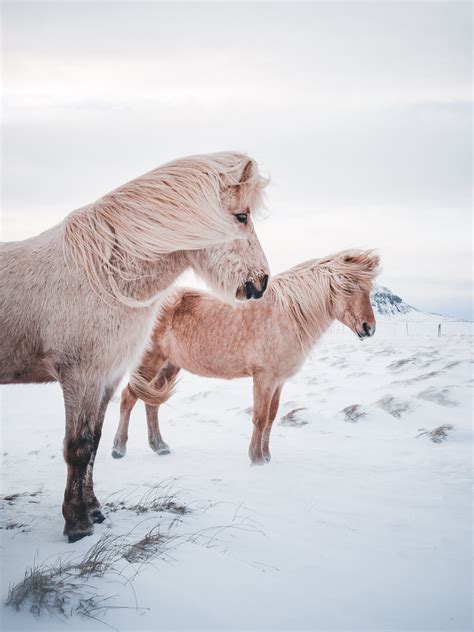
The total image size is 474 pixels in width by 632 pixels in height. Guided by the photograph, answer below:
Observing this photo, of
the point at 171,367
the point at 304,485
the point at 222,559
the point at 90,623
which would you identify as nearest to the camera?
the point at 90,623

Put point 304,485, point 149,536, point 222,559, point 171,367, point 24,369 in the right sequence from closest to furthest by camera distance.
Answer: point 222,559
point 149,536
point 24,369
point 304,485
point 171,367

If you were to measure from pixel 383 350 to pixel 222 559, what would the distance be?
11.9 m

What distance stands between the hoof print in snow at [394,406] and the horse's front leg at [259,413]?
2.37m

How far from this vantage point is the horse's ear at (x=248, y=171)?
330 cm

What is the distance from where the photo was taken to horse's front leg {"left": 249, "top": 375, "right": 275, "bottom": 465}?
5.30 m

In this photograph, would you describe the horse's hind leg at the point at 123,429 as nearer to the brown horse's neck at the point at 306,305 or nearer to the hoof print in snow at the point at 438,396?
the brown horse's neck at the point at 306,305

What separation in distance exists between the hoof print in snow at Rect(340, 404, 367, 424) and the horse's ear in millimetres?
4456

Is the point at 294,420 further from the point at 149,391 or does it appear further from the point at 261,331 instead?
the point at 149,391

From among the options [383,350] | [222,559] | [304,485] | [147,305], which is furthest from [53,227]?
[383,350]

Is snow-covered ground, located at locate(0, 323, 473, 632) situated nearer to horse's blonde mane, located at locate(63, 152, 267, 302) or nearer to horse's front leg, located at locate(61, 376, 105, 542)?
horse's front leg, located at locate(61, 376, 105, 542)

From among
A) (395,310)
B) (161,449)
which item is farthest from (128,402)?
(395,310)

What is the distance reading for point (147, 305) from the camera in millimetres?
3240

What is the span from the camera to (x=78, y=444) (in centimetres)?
305

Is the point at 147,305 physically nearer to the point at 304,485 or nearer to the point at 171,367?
the point at 304,485
